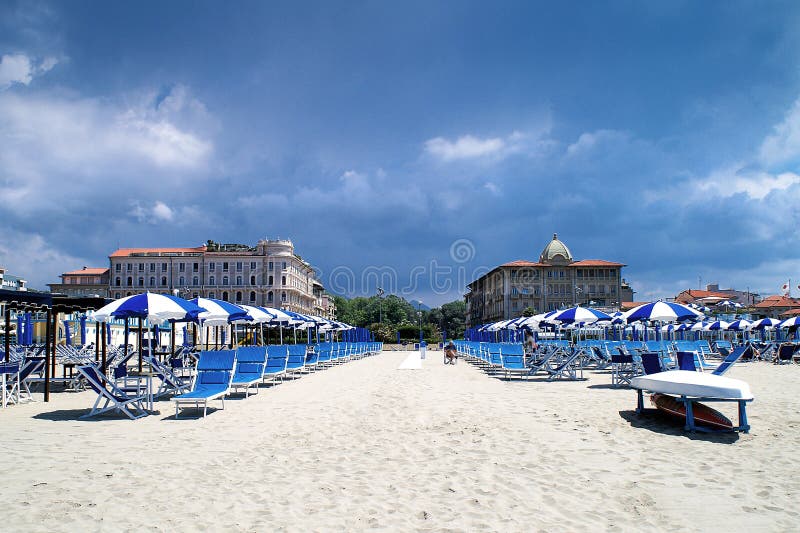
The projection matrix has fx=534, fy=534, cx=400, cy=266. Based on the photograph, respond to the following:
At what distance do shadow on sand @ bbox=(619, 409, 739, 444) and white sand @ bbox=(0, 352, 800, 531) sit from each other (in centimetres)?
4

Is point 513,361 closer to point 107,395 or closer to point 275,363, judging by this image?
point 275,363

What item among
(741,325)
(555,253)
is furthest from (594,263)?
(741,325)

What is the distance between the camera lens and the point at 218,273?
83125mm

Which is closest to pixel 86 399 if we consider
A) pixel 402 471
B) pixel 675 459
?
pixel 402 471

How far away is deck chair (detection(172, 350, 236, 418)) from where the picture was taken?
28.3ft

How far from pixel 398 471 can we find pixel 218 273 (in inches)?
3255

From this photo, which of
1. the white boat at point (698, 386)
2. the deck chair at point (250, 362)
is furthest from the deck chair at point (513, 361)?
the white boat at point (698, 386)

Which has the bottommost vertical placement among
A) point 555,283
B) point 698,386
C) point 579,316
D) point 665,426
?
point 665,426

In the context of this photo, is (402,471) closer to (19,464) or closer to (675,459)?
(675,459)

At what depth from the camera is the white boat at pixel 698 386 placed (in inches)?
267

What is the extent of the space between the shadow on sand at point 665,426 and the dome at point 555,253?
3167 inches

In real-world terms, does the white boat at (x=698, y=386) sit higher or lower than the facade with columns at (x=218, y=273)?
lower

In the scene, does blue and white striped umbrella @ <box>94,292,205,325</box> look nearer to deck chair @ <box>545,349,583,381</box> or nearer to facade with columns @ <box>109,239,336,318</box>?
deck chair @ <box>545,349,583,381</box>

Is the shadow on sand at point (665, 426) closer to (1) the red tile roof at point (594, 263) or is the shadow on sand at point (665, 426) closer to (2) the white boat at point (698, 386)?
(2) the white boat at point (698, 386)
